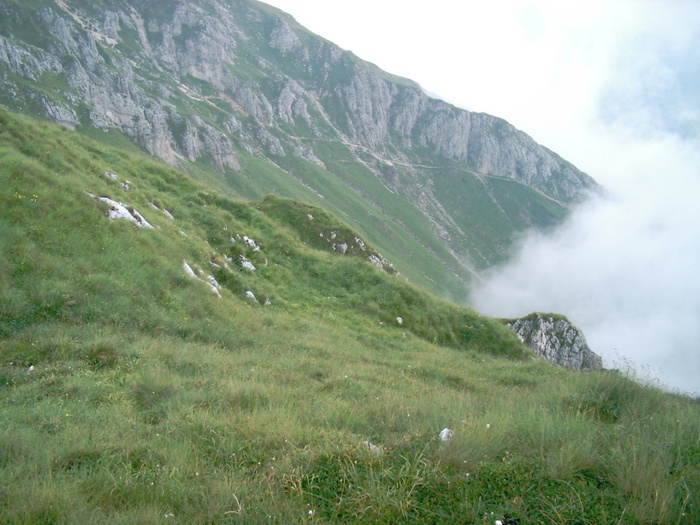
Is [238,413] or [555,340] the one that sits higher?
[555,340]

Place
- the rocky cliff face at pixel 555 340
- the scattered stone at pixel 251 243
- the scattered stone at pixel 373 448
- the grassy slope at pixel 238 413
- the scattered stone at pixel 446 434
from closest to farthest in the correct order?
1. the grassy slope at pixel 238 413
2. the scattered stone at pixel 373 448
3. the scattered stone at pixel 446 434
4. the scattered stone at pixel 251 243
5. the rocky cliff face at pixel 555 340

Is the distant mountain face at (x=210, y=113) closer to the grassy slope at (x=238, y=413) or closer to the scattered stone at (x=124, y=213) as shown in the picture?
the scattered stone at (x=124, y=213)

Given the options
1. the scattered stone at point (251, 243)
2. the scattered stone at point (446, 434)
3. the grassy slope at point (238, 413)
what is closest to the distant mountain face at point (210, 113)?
the scattered stone at point (251, 243)

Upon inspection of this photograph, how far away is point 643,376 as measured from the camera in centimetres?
801

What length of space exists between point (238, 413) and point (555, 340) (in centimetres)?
3681

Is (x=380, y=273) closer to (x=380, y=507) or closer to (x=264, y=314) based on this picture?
(x=264, y=314)

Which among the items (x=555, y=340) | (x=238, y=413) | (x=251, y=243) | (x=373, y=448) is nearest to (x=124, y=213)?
(x=251, y=243)

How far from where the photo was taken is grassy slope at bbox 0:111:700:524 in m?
3.89

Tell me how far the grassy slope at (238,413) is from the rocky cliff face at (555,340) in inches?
776

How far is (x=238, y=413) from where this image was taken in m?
5.89

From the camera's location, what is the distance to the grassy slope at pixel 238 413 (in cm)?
389

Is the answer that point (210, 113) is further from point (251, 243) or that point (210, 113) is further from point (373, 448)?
point (373, 448)

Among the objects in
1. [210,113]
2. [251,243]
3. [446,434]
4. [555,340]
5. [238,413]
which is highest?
[210,113]

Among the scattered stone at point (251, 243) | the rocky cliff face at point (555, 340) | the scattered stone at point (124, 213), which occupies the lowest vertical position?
the scattered stone at point (124, 213)
